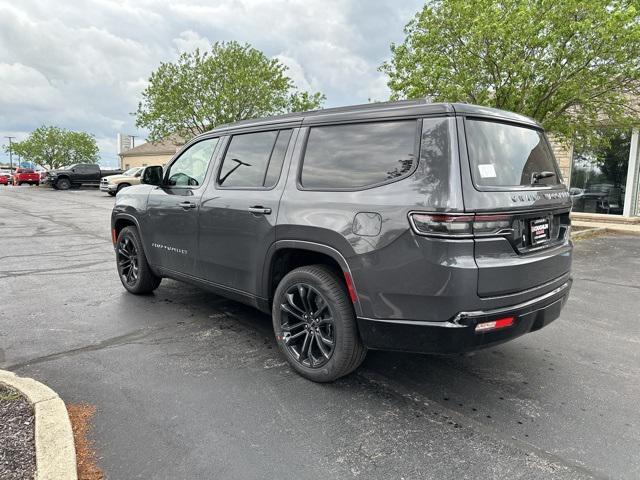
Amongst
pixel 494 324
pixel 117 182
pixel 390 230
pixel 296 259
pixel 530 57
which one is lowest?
pixel 494 324

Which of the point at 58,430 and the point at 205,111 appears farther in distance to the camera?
the point at 205,111

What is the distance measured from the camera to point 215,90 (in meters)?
27.0

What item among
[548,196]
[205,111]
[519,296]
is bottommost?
[519,296]

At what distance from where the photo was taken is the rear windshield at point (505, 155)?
278 cm

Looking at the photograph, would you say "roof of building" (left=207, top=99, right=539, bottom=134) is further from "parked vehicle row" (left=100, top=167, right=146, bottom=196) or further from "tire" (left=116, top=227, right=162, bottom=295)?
"parked vehicle row" (left=100, top=167, right=146, bottom=196)

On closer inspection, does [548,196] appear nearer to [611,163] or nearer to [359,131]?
[359,131]

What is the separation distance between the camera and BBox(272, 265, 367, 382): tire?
3057 millimetres

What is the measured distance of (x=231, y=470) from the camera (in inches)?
93.0

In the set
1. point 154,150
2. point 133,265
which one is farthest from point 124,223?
point 154,150

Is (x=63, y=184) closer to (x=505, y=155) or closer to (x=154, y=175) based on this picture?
(x=154, y=175)

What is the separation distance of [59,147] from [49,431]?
80713 mm

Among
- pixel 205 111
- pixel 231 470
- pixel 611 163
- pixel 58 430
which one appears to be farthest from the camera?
pixel 205 111

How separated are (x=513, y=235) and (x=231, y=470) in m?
2.06

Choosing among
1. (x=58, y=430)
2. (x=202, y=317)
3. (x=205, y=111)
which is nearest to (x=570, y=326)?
(x=202, y=317)
